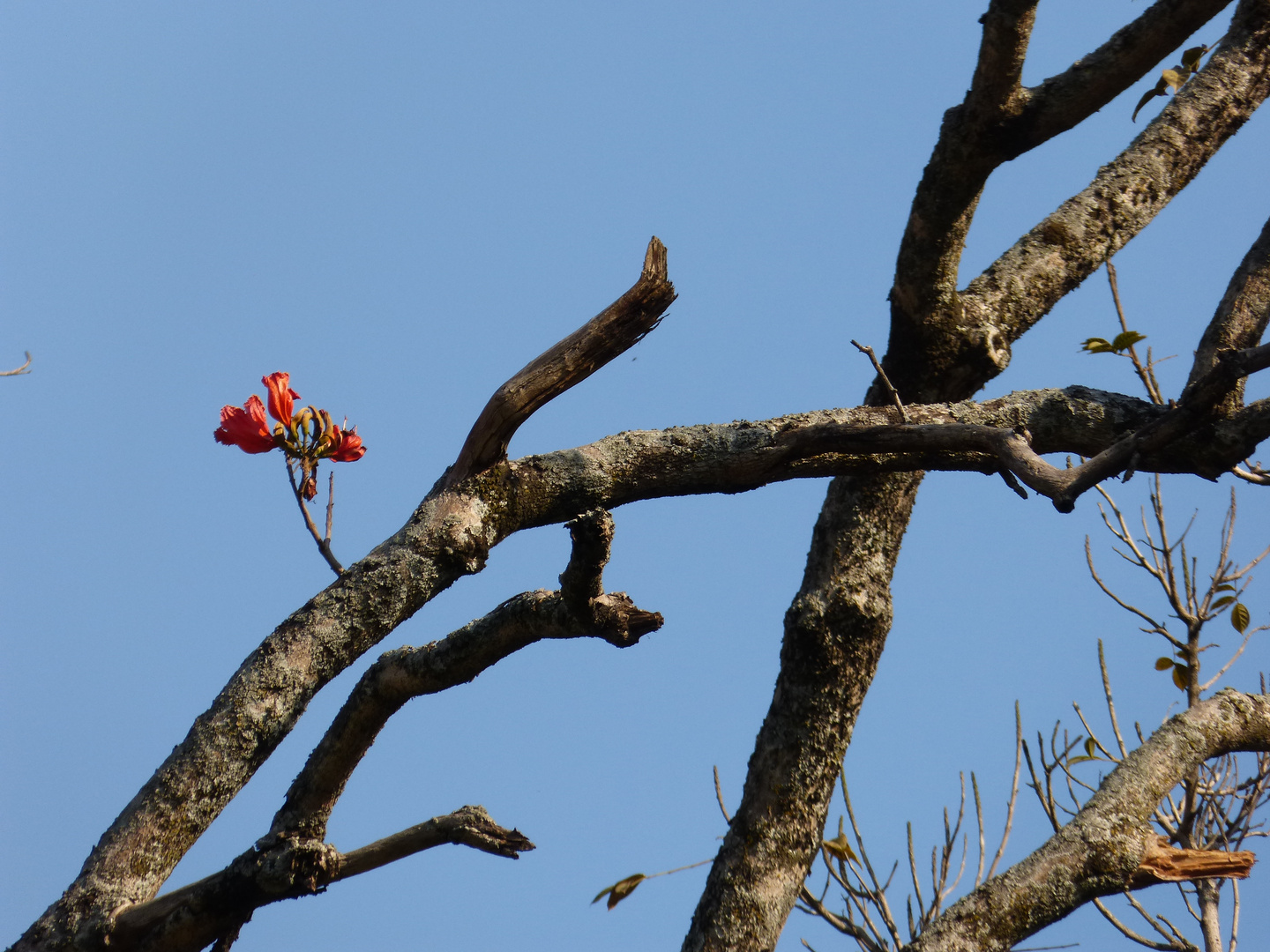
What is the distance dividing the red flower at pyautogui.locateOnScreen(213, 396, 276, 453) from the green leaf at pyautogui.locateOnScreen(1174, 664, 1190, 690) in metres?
3.02

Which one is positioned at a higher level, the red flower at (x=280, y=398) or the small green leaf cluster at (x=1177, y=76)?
the small green leaf cluster at (x=1177, y=76)

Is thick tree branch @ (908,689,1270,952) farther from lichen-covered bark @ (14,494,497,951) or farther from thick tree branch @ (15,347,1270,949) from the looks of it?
lichen-covered bark @ (14,494,497,951)

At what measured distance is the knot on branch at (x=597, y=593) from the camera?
205cm

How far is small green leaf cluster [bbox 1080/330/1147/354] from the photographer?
280cm

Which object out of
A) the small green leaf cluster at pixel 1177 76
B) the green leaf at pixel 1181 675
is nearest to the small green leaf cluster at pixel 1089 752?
the green leaf at pixel 1181 675

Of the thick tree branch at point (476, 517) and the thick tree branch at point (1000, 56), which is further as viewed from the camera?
the thick tree branch at point (1000, 56)

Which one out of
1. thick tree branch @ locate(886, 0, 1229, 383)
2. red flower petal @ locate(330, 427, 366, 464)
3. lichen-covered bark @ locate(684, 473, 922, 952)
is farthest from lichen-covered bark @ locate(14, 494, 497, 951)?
thick tree branch @ locate(886, 0, 1229, 383)

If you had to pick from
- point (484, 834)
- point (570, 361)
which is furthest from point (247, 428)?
point (484, 834)

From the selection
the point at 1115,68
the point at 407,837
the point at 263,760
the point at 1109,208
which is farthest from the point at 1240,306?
the point at 263,760

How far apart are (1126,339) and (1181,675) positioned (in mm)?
1342

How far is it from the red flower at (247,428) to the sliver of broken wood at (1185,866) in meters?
2.50

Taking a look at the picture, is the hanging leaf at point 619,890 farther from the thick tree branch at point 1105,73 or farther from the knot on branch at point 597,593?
the thick tree branch at point 1105,73

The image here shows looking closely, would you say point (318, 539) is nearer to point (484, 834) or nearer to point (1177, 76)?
point (484, 834)

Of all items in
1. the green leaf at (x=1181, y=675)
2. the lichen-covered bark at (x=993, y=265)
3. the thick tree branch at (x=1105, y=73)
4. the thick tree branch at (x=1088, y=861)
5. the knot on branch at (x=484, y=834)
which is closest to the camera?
the knot on branch at (x=484, y=834)
